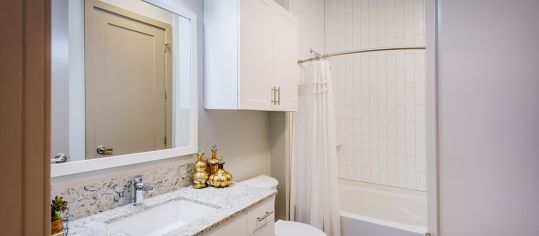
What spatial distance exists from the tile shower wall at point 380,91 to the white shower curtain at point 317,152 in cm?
93

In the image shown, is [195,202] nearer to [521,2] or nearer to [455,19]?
[455,19]

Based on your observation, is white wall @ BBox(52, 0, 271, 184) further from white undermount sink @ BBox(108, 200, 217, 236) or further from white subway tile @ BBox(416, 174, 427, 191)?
white subway tile @ BBox(416, 174, 427, 191)

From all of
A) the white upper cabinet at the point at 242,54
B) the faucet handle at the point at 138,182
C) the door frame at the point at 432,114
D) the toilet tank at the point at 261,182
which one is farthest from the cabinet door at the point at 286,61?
the door frame at the point at 432,114

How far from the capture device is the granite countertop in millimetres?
1044

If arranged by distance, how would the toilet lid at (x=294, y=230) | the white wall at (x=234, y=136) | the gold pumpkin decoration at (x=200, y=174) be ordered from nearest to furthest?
the gold pumpkin decoration at (x=200, y=174)
the white wall at (x=234, y=136)
the toilet lid at (x=294, y=230)

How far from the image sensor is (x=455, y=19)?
0.74m

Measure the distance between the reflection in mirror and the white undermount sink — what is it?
317mm

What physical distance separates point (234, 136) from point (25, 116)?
5.52 feet

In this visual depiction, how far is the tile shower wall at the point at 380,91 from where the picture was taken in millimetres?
2637

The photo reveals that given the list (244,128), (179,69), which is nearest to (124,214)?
(179,69)

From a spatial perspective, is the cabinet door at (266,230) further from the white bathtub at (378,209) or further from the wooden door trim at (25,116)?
the wooden door trim at (25,116)

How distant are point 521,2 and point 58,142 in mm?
1571

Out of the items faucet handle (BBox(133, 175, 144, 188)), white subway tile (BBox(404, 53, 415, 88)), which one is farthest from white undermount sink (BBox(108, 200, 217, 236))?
white subway tile (BBox(404, 53, 415, 88))

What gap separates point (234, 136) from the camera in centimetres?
203
